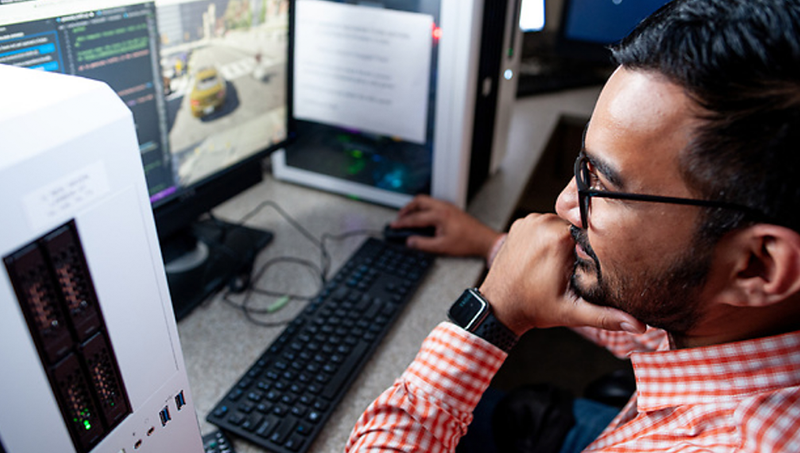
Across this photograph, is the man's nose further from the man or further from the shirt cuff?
the shirt cuff

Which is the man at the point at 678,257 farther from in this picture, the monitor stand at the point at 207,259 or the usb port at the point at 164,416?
the monitor stand at the point at 207,259

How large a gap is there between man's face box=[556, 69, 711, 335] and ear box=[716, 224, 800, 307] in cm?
2

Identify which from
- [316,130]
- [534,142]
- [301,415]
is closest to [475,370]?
[301,415]

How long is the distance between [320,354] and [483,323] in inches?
9.1

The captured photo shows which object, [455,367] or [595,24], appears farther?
[595,24]

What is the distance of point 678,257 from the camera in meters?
0.56

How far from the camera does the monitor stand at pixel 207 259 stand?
902 millimetres

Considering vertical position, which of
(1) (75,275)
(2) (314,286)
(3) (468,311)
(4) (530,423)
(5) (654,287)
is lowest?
(4) (530,423)

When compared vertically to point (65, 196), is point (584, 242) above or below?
below

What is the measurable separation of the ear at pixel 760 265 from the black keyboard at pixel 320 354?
0.46m

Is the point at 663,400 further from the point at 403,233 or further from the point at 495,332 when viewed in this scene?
the point at 403,233

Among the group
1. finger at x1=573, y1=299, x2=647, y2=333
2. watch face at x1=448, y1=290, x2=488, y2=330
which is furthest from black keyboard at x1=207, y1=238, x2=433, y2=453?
finger at x1=573, y1=299, x2=647, y2=333

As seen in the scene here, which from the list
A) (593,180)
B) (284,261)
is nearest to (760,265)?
(593,180)

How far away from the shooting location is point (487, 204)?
1.21 metres
